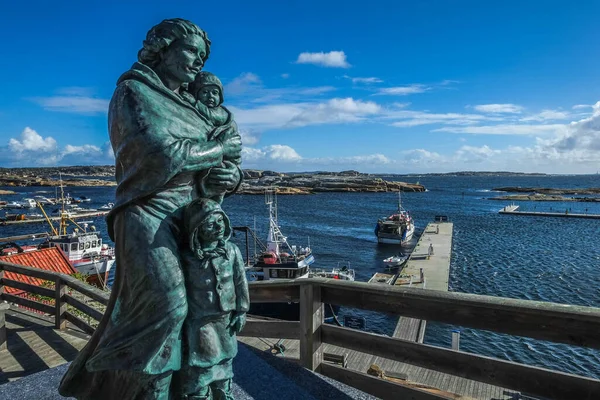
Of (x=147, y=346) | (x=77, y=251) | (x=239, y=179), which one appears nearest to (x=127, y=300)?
(x=147, y=346)

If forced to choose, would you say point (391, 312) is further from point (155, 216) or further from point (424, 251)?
point (424, 251)

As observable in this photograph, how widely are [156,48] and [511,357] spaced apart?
17194mm

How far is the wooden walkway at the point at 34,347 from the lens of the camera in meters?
4.73

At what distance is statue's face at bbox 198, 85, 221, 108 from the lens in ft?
8.66

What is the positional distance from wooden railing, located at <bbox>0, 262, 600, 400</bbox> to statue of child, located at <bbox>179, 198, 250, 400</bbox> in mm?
1525

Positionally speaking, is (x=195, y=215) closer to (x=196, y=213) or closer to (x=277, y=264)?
(x=196, y=213)

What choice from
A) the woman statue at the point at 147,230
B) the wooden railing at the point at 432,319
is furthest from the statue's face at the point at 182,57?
the wooden railing at the point at 432,319

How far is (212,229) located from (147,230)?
337mm

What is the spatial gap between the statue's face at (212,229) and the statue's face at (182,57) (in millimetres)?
899

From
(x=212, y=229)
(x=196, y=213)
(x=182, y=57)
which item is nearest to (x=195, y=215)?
(x=196, y=213)

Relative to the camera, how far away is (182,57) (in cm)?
248

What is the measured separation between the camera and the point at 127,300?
2.24m

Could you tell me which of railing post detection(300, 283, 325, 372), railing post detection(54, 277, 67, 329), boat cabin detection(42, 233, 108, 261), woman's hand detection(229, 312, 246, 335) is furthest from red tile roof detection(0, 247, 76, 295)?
boat cabin detection(42, 233, 108, 261)

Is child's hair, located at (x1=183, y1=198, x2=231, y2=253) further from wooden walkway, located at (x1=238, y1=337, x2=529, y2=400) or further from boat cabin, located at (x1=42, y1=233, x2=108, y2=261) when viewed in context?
Result: boat cabin, located at (x1=42, y1=233, x2=108, y2=261)
